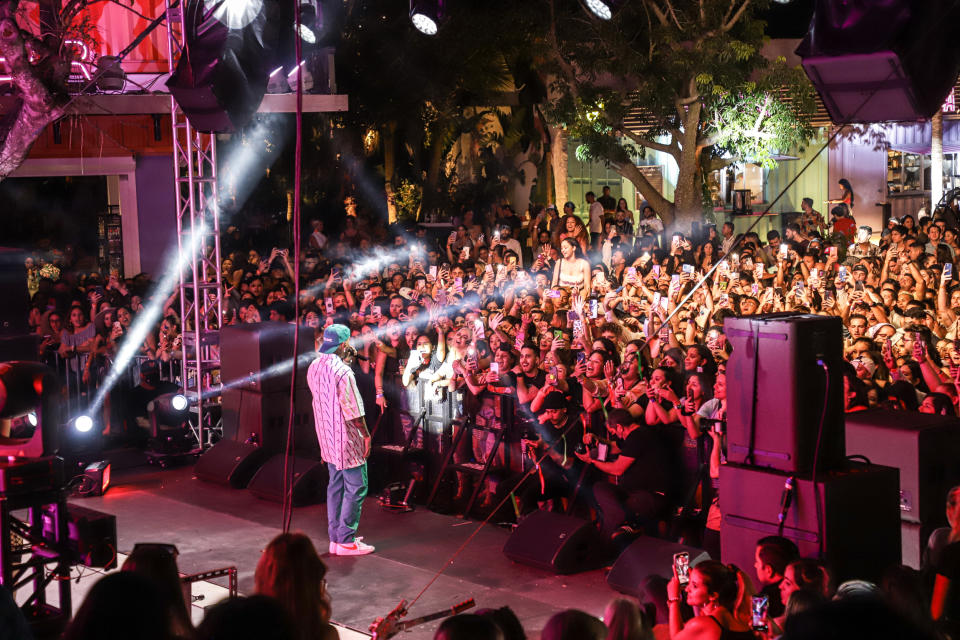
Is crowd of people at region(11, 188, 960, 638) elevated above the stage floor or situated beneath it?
elevated above

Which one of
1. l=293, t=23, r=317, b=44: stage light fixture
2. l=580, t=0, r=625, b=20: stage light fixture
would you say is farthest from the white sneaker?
l=293, t=23, r=317, b=44: stage light fixture

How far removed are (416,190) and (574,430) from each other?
17.7 meters

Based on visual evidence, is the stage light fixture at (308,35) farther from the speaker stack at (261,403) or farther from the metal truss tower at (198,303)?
the speaker stack at (261,403)

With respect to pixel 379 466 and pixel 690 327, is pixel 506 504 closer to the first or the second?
pixel 379 466

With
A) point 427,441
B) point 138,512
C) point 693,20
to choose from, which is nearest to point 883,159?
point 693,20

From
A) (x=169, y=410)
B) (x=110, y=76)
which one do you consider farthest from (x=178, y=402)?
(x=110, y=76)

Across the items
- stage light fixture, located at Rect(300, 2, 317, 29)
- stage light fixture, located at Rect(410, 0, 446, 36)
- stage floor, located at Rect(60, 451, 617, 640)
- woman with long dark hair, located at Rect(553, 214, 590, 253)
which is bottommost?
stage floor, located at Rect(60, 451, 617, 640)

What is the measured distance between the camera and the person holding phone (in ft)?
16.2

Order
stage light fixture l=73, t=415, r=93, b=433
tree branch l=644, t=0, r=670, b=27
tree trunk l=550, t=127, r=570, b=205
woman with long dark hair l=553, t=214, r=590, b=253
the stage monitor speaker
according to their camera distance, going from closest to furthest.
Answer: the stage monitor speaker < stage light fixture l=73, t=415, r=93, b=433 < woman with long dark hair l=553, t=214, r=590, b=253 < tree branch l=644, t=0, r=670, b=27 < tree trunk l=550, t=127, r=570, b=205

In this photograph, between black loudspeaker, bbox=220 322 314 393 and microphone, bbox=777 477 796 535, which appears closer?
microphone, bbox=777 477 796 535

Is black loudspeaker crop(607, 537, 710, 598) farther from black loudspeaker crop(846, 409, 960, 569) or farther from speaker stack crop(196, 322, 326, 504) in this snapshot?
speaker stack crop(196, 322, 326, 504)

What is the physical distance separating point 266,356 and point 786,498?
19.8 ft

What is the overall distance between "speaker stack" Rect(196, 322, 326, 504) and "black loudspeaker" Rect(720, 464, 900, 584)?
5.18 meters

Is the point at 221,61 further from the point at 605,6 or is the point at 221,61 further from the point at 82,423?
the point at 82,423
